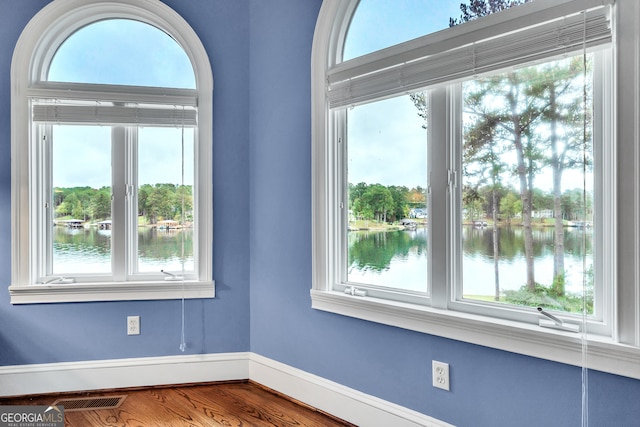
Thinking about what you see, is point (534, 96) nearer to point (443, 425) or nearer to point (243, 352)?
point (443, 425)

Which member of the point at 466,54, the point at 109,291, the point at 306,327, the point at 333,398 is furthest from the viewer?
the point at 109,291

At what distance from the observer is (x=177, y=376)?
9.40 feet

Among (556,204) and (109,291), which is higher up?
(556,204)

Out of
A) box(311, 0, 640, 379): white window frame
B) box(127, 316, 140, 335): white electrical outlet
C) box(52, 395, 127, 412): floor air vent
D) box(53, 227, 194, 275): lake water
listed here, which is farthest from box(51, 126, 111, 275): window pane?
box(311, 0, 640, 379): white window frame

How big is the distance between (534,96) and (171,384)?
2639 mm

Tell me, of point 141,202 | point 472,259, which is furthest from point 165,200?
point 472,259

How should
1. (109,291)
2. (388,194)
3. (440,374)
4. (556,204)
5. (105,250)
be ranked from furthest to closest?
(105,250) < (109,291) < (388,194) < (440,374) < (556,204)

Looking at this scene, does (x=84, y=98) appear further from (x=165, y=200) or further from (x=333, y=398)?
(x=333, y=398)

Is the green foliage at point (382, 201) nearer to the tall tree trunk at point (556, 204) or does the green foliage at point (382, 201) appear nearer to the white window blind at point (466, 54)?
the white window blind at point (466, 54)

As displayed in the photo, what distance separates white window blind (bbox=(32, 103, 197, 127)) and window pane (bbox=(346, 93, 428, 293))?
1164 millimetres

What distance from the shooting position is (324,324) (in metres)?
2.51

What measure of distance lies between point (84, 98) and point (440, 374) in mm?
2630

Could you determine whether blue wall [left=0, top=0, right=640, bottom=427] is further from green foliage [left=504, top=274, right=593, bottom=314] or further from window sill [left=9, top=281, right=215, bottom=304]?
green foliage [left=504, top=274, right=593, bottom=314]

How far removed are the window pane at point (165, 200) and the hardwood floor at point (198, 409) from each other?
0.79 m
